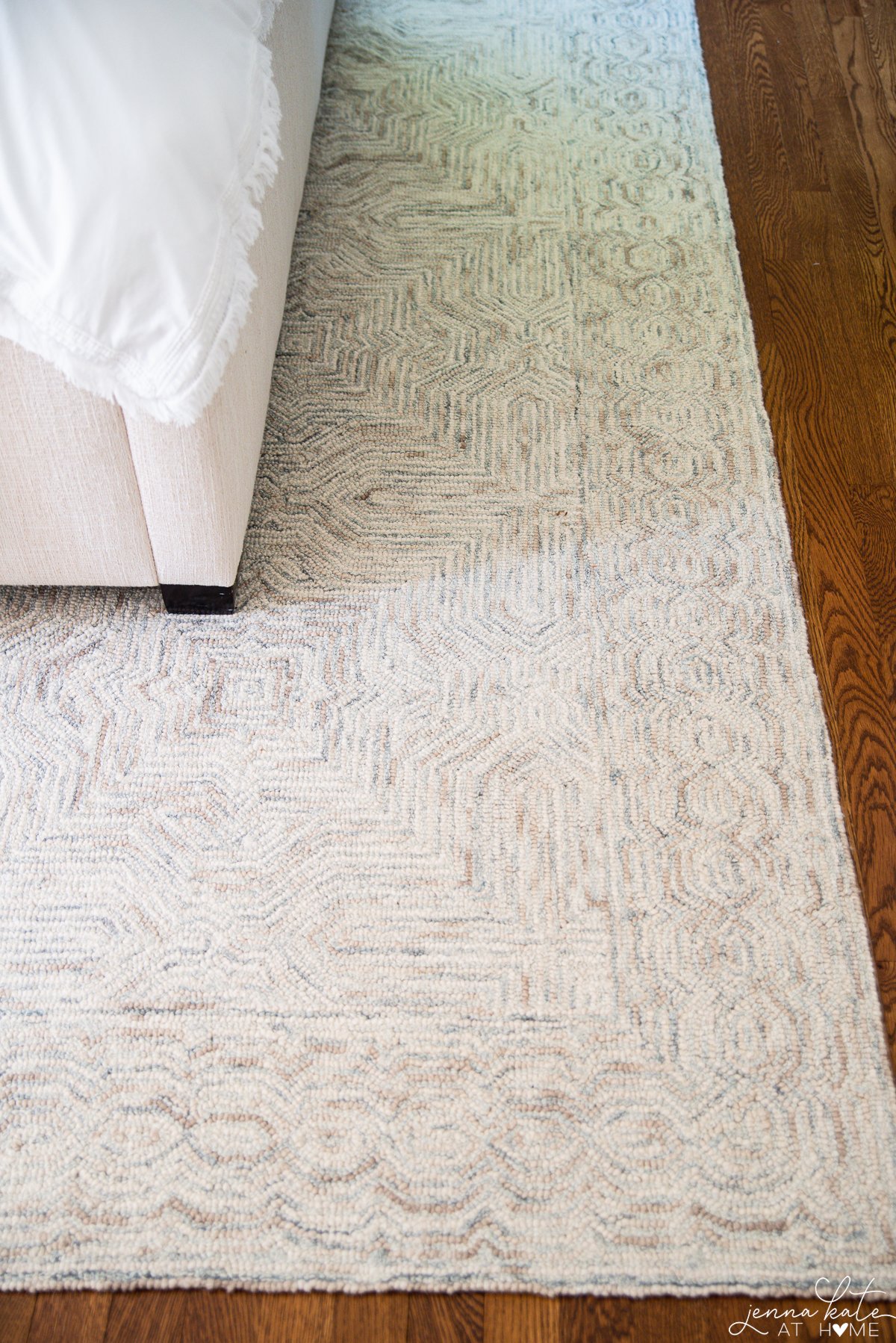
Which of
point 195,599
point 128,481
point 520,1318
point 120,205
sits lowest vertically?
point 520,1318

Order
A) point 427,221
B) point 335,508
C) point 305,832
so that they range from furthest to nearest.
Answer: point 427,221 < point 335,508 < point 305,832

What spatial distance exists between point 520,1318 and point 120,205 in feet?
2.93

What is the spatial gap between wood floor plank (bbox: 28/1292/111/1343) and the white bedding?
2.22ft

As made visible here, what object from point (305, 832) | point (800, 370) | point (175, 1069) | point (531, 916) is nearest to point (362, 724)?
point (305, 832)

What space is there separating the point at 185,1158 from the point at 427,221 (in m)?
1.30

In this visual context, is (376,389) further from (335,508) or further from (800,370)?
(800,370)

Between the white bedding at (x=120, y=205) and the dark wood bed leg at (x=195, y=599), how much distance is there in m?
0.25

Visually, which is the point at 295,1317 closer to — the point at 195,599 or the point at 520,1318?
the point at 520,1318

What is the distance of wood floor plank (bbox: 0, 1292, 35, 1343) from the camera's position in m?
0.77

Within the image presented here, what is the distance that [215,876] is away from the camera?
0.99m

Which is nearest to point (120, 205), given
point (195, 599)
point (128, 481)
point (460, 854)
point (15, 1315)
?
point (128, 481)

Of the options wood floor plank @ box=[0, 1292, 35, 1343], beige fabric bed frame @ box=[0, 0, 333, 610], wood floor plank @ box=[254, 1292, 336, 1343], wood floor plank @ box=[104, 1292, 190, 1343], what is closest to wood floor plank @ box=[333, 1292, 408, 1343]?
wood floor plank @ box=[254, 1292, 336, 1343]

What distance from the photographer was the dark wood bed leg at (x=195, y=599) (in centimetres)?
116

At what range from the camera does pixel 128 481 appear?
3.44ft
